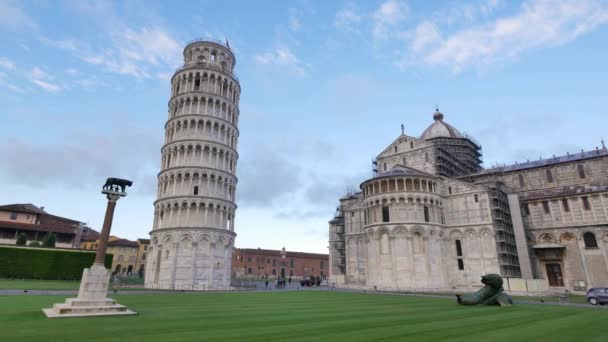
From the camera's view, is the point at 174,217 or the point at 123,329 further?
the point at 174,217

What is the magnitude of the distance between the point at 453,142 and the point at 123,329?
56653 mm

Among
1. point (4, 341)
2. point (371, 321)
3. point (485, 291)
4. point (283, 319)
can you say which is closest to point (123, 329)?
point (4, 341)

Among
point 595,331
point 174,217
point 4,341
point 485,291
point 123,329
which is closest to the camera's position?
point 4,341

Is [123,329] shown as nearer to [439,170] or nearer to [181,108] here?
[181,108]

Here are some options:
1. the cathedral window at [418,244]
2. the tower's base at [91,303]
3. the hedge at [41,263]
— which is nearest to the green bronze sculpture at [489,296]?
the tower's base at [91,303]

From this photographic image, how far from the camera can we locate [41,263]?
4253 cm

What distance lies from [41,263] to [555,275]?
64.1m

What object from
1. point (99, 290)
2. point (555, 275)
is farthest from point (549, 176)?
point (99, 290)

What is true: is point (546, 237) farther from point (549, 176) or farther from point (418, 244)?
point (418, 244)

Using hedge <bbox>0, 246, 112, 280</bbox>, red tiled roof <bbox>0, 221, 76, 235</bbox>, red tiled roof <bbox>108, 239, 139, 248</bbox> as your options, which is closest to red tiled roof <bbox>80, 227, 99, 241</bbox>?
red tiled roof <bbox>108, 239, 139, 248</bbox>

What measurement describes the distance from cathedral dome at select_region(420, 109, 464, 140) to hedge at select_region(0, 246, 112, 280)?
5530 cm

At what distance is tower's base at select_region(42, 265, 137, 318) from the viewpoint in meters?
13.8

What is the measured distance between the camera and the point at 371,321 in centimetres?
1305

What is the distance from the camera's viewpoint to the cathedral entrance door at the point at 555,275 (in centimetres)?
4277
